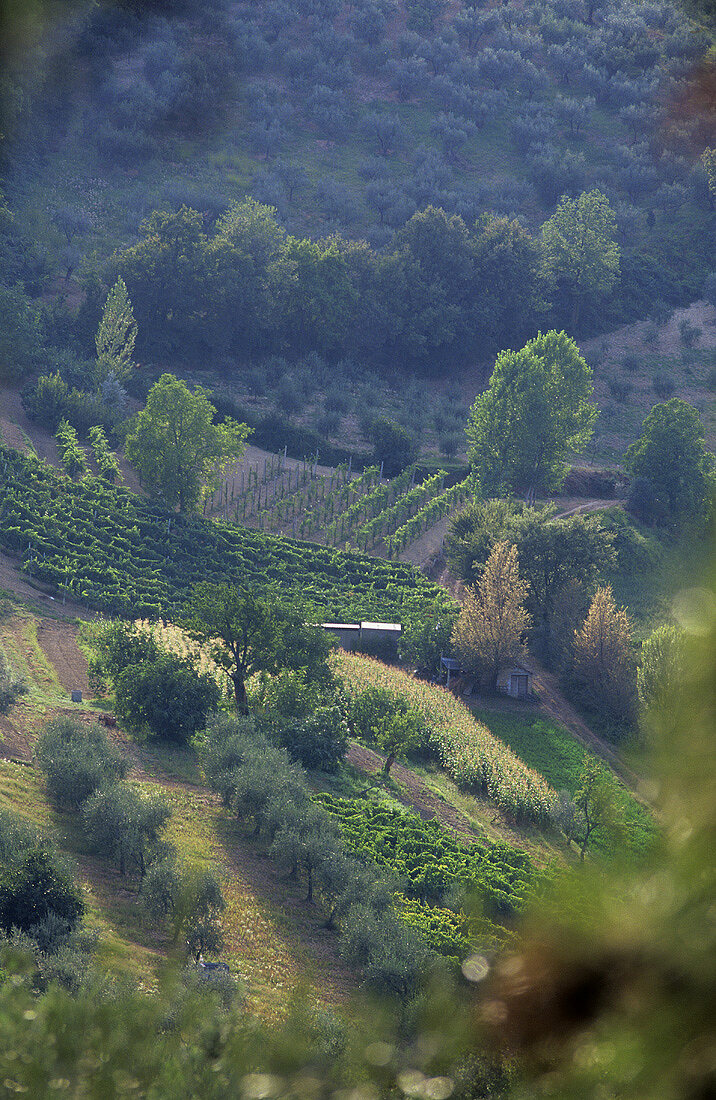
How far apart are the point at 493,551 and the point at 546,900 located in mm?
31626

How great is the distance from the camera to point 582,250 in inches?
2480

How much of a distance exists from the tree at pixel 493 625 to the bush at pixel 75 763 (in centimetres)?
1573

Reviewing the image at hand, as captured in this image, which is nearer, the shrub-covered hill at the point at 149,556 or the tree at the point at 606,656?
the tree at the point at 606,656

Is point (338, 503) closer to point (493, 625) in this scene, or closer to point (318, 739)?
point (493, 625)

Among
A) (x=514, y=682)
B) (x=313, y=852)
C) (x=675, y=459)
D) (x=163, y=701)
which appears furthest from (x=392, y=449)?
(x=313, y=852)

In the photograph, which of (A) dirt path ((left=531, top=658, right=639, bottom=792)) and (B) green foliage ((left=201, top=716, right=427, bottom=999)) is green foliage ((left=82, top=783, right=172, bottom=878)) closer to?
(B) green foliage ((left=201, top=716, right=427, bottom=999))

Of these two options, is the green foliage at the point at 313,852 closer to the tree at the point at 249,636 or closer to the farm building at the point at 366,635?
the tree at the point at 249,636

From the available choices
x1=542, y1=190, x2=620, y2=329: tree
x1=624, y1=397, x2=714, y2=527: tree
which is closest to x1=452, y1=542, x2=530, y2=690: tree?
x1=624, y1=397, x2=714, y2=527: tree

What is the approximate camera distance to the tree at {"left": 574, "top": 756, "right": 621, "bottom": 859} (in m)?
22.3

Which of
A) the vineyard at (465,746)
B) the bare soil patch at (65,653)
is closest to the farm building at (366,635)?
the vineyard at (465,746)

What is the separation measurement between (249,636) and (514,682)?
Result: 36.9ft

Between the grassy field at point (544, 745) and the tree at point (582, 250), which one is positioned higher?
the tree at point (582, 250)

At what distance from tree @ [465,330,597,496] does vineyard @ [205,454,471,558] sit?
5.98 ft

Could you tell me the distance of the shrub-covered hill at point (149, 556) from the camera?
3300 cm
